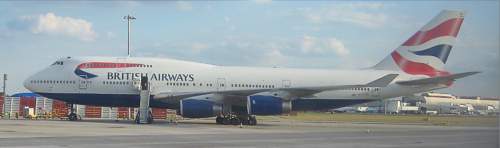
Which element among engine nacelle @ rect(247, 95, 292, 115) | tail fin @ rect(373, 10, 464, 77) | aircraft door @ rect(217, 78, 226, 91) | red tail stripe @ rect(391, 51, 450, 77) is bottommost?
engine nacelle @ rect(247, 95, 292, 115)

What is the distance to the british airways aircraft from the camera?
111 ft

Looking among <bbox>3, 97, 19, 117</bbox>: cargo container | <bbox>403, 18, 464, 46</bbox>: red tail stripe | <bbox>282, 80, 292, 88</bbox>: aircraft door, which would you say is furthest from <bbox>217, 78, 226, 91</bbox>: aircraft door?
<bbox>3, 97, 19, 117</bbox>: cargo container

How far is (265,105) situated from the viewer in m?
33.0

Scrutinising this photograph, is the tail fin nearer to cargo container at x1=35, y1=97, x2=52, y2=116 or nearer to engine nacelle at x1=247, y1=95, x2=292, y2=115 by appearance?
engine nacelle at x1=247, y1=95, x2=292, y2=115

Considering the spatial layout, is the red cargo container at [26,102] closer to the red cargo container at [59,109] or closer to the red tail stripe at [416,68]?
the red cargo container at [59,109]

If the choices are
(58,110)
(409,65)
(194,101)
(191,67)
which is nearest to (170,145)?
(194,101)

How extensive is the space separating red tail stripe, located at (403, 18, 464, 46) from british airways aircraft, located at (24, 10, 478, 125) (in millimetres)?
60

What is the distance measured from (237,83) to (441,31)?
12842 mm

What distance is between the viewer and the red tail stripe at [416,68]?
3803cm

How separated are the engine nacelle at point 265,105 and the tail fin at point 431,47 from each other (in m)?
9.27

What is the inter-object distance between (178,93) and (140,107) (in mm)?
2255

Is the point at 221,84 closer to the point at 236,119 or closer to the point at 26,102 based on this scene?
the point at 236,119

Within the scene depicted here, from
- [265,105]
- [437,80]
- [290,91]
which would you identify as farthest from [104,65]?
[437,80]

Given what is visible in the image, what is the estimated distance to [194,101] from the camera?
110 feet
